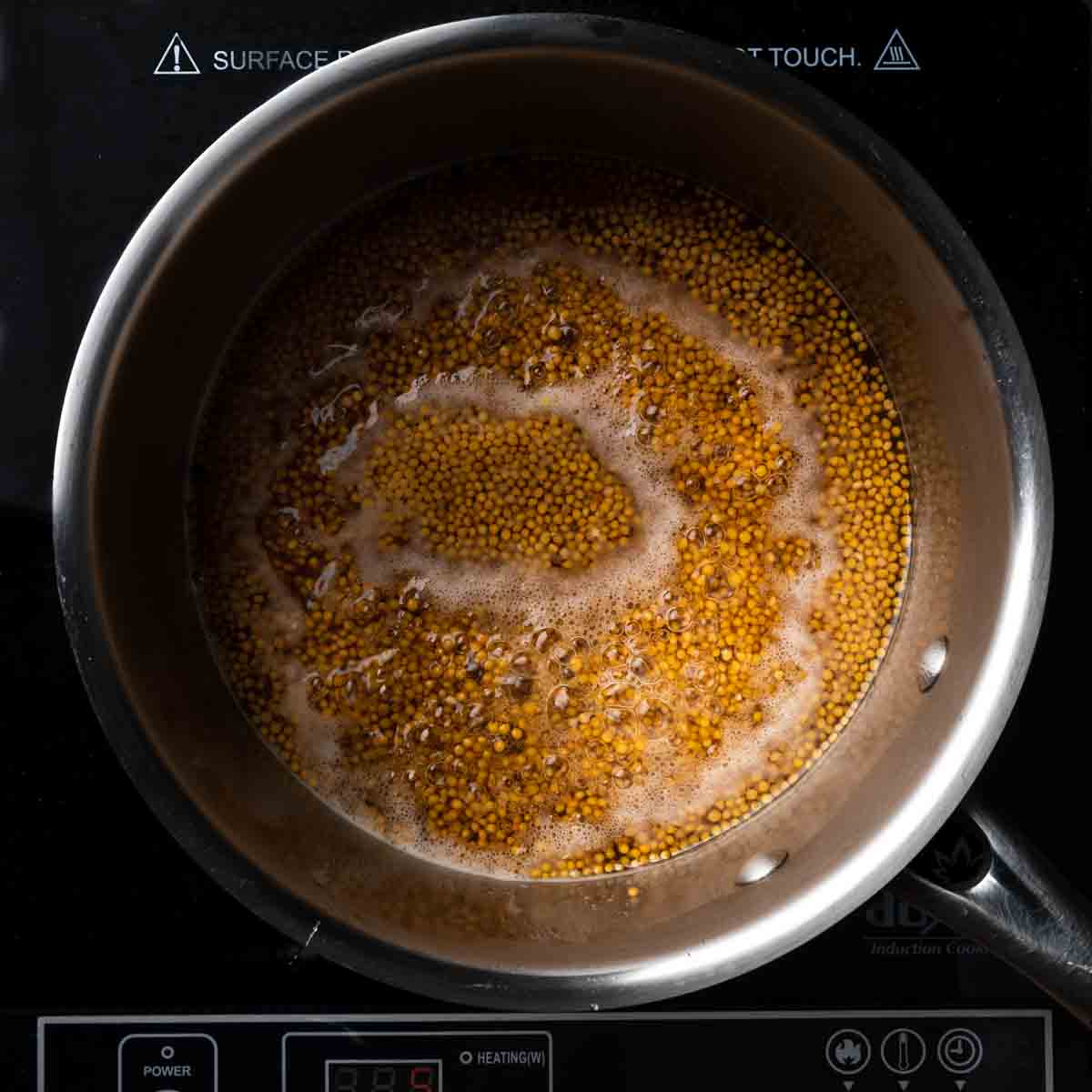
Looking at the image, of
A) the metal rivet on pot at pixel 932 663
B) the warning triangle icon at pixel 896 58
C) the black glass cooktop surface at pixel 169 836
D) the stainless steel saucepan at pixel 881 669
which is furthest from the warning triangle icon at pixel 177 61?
the metal rivet on pot at pixel 932 663

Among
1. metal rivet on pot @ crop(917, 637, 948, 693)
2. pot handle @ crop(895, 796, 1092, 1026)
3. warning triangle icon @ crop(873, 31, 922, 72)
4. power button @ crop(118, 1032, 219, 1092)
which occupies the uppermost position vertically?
warning triangle icon @ crop(873, 31, 922, 72)

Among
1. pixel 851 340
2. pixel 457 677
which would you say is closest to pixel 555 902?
pixel 457 677

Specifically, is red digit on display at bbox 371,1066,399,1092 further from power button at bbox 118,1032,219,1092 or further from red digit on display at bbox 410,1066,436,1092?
power button at bbox 118,1032,219,1092

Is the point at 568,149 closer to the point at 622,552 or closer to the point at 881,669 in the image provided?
the point at 622,552

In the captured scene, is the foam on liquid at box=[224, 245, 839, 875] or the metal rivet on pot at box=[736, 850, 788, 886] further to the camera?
the foam on liquid at box=[224, 245, 839, 875]

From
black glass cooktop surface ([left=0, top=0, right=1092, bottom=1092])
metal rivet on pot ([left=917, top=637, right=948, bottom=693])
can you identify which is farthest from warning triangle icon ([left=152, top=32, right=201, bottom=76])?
metal rivet on pot ([left=917, top=637, right=948, bottom=693])

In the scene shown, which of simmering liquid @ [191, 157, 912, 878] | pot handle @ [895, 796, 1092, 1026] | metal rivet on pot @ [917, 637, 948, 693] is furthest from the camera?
simmering liquid @ [191, 157, 912, 878]

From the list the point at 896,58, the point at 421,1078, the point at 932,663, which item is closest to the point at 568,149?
the point at 896,58
